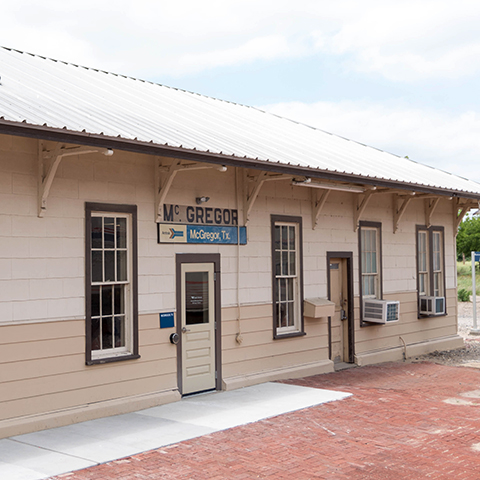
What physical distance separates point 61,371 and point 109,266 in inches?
60.5

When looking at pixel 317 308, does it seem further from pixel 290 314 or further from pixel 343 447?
pixel 343 447

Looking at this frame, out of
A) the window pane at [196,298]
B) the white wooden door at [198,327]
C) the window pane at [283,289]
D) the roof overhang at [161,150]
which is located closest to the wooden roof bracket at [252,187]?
the roof overhang at [161,150]

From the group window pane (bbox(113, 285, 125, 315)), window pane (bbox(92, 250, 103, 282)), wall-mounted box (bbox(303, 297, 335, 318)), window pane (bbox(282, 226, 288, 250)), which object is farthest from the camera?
wall-mounted box (bbox(303, 297, 335, 318))

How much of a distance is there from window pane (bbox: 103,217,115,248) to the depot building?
2 centimetres

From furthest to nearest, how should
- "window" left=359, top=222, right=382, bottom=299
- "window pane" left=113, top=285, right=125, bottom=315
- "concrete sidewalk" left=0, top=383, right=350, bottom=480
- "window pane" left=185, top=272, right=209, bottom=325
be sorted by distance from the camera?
"window" left=359, top=222, right=382, bottom=299, "window pane" left=185, top=272, right=209, bottom=325, "window pane" left=113, top=285, right=125, bottom=315, "concrete sidewalk" left=0, top=383, right=350, bottom=480

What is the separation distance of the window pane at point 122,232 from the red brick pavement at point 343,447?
9.55 feet

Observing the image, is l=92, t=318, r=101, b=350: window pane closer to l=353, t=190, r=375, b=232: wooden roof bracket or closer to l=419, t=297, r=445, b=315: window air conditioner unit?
l=353, t=190, r=375, b=232: wooden roof bracket

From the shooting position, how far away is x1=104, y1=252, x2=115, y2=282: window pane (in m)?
8.59

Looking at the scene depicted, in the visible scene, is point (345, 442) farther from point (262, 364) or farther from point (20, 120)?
point (20, 120)

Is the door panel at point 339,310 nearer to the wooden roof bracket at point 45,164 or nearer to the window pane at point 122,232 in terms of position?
the window pane at point 122,232

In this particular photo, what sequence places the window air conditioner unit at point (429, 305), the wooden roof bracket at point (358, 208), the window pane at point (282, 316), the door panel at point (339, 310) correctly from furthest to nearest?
the window air conditioner unit at point (429, 305) → the wooden roof bracket at point (358, 208) → the door panel at point (339, 310) → the window pane at point (282, 316)

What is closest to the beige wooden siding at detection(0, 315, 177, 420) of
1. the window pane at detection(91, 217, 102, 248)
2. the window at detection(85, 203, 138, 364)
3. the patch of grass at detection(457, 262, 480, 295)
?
the window at detection(85, 203, 138, 364)

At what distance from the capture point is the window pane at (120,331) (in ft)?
28.6

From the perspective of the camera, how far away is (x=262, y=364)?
1067 centimetres
